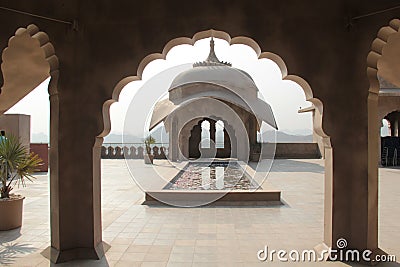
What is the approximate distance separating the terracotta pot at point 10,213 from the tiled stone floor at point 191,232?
167 millimetres

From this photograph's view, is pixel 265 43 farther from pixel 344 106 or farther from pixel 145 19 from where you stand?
pixel 145 19

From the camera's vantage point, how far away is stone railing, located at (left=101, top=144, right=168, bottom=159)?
19.5 metres

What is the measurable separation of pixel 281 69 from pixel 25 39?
3.40 metres

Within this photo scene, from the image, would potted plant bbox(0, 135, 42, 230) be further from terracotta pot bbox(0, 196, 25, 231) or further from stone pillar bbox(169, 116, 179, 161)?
stone pillar bbox(169, 116, 179, 161)

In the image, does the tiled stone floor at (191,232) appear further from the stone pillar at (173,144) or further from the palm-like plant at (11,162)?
the stone pillar at (173,144)

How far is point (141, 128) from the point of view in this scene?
616 inches

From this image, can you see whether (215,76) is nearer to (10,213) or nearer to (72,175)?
(10,213)

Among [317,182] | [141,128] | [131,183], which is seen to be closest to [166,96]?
[141,128]

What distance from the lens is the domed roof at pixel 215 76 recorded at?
1858 centimetres

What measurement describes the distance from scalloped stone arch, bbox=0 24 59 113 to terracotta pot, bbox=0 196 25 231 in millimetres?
1637

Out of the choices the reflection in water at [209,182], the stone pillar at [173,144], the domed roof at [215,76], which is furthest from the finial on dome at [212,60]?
the reflection in water at [209,182]

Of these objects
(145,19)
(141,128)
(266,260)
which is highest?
(145,19)

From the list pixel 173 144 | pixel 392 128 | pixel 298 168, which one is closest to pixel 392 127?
pixel 392 128

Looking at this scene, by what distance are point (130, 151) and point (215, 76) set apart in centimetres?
687
